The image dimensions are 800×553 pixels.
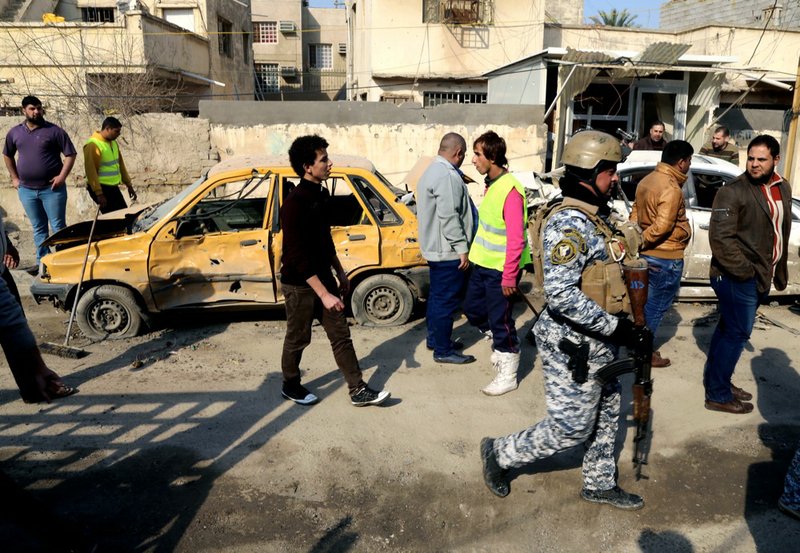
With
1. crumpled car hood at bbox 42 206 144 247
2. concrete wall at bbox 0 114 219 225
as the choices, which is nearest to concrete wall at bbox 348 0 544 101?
concrete wall at bbox 0 114 219 225

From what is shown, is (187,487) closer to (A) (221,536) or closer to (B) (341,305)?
(A) (221,536)

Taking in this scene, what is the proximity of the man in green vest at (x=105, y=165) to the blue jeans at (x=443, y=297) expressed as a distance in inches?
161

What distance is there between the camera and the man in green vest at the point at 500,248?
436 cm

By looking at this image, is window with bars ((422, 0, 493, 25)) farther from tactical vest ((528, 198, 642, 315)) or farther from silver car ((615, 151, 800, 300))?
tactical vest ((528, 198, 642, 315))

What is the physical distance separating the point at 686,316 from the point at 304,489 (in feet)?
15.9

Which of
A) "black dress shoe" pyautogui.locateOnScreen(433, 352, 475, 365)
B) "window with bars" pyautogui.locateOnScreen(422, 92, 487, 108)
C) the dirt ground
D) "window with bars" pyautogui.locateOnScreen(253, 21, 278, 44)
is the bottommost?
the dirt ground

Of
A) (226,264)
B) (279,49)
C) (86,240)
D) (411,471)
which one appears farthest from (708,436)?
(279,49)

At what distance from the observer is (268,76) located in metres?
37.6

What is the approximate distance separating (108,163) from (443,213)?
4.54 m

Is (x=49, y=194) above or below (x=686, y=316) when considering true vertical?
above

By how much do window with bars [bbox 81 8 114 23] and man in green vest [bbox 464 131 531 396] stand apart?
77.8ft

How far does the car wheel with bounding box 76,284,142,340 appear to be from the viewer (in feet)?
18.4

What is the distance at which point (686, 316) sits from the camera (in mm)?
6609

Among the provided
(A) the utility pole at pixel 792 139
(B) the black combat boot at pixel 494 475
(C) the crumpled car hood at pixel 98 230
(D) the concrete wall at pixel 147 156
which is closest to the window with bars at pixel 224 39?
(D) the concrete wall at pixel 147 156
